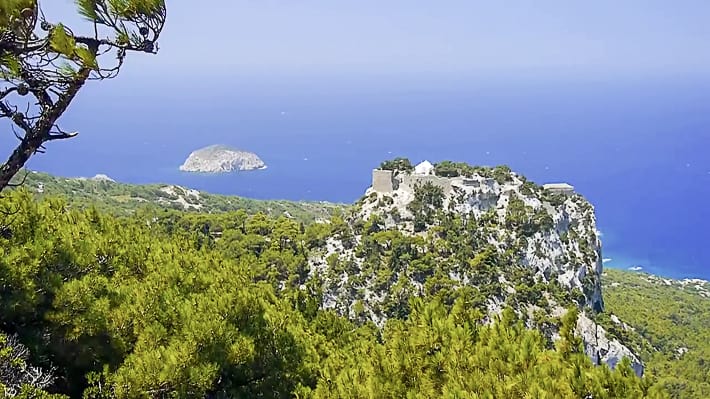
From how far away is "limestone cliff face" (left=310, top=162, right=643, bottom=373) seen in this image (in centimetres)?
1590

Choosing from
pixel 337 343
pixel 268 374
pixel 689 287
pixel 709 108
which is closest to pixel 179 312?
pixel 268 374

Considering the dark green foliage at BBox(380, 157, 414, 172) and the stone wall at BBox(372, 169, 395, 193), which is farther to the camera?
the dark green foliage at BBox(380, 157, 414, 172)

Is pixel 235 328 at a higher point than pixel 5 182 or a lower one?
lower

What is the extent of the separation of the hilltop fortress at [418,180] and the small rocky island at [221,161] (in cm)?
5734

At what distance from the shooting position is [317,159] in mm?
82250

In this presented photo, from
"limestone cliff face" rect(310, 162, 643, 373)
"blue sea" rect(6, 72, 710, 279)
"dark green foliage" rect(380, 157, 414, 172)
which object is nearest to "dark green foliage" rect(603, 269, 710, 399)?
"limestone cliff face" rect(310, 162, 643, 373)

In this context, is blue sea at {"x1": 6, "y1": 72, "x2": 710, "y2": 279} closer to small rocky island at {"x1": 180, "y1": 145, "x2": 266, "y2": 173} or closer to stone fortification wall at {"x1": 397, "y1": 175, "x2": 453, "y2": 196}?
small rocky island at {"x1": 180, "y1": 145, "x2": 266, "y2": 173}

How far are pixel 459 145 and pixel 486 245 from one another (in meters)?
71.0

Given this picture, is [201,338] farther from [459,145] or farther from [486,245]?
[459,145]

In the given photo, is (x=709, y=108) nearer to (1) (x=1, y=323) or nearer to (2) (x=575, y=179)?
(2) (x=575, y=179)

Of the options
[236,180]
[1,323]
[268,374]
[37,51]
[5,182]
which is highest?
[37,51]

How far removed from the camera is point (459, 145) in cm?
8706

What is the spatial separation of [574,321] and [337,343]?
100 inches

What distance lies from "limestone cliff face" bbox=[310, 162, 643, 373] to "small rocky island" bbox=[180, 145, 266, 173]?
5781 cm
